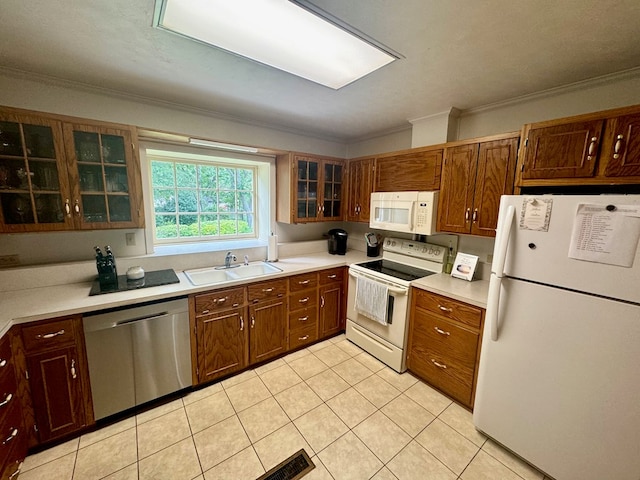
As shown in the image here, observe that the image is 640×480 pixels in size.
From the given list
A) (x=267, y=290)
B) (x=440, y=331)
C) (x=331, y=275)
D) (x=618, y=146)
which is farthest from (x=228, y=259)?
(x=618, y=146)

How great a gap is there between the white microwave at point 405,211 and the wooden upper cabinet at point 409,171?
0.10 m

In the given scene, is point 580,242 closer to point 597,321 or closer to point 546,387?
point 597,321


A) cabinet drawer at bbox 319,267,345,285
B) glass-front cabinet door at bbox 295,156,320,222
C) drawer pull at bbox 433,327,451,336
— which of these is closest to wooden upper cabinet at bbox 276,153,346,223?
glass-front cabinet door at bbox 295,156,320,222

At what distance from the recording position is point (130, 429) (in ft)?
5.77

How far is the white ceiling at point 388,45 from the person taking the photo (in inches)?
43.9

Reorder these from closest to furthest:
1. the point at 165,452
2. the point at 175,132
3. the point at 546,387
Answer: the point at 546,387, the point at 165,452, the point at 175,132

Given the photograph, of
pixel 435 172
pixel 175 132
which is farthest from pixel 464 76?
pixel 175 132

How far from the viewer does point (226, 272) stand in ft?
8.45

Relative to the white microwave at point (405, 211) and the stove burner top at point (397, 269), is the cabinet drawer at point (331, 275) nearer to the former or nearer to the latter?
the stove burner top at point (397, 269)

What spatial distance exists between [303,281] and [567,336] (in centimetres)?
197

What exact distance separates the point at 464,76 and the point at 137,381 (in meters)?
3.12

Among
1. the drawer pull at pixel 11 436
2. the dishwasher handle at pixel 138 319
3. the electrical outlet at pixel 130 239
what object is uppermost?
the electrical outlet at pixel 130 239

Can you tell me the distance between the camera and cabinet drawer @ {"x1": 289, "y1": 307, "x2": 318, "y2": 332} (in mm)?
2621

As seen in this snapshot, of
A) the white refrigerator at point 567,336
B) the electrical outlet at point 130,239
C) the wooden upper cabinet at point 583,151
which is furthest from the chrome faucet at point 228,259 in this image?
the wooden upper cabinet at point 583,151
